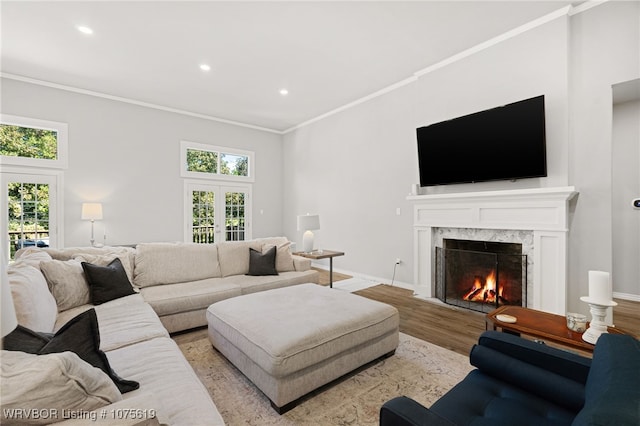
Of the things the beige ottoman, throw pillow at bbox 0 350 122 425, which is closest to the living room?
the beige ottoman

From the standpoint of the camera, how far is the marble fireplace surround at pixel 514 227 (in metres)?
2.95

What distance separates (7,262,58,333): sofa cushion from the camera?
5.18ft

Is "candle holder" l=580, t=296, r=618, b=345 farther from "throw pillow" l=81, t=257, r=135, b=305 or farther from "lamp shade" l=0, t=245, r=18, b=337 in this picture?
"throw pillow" l=81, t=257, r=135, b=305

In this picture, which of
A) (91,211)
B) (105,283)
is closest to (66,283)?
(105,283)

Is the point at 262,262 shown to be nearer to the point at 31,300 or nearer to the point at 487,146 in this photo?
the point at 31,300

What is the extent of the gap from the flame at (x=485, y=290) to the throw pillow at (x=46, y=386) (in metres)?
3.78

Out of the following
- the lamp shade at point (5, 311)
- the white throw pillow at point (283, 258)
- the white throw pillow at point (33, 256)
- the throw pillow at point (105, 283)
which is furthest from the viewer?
the white throw pillow at point (283, 258)

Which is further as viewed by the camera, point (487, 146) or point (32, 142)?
point (32, 142)

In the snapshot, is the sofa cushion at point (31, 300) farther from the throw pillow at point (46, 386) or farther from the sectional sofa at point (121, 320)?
the throw pillow at point (46, 386)

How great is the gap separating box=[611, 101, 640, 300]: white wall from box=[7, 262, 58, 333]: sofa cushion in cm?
591

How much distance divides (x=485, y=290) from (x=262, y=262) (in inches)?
109

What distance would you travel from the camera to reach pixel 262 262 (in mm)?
3787

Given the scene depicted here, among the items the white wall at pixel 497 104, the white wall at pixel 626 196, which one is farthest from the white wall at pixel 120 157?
the white wall at pixel 626 196

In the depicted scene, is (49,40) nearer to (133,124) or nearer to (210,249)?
(133,124)
